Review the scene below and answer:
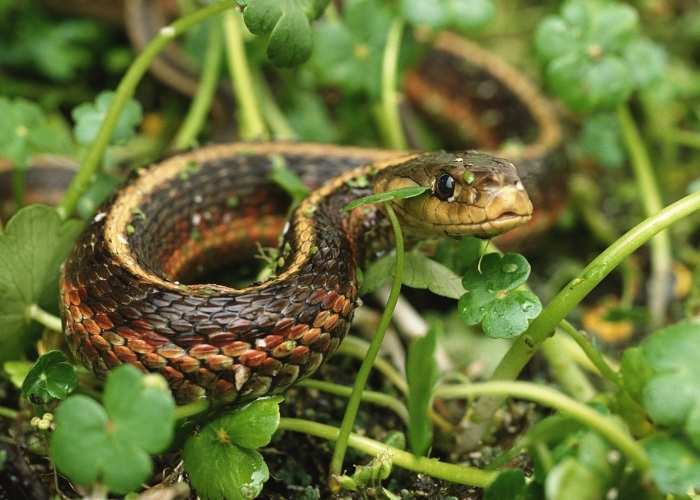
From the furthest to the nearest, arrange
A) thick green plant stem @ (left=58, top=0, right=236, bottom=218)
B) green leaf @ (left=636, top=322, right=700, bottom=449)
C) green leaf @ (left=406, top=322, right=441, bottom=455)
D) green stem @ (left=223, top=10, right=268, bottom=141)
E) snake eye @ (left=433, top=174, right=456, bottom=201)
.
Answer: green stem @ (left=223, top=10, right=268, bottom=141)
thick green plant stem @ (left=58, top=0, right=236, bottom=218)
snake eye @ (left=433, top=174, right=456, bottom=201)
green leaf @ (left=406, top=322, right=441, bottom=455)
green leaf @ (left=636, top=322, right=700, bottom=449)

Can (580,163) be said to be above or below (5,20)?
below

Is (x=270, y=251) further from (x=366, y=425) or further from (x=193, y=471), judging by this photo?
(x=193, y=471)

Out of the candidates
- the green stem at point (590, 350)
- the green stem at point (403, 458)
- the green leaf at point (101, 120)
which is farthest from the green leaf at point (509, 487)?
the green leaf at point (101, 120)

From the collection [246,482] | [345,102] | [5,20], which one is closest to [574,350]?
[246,482]

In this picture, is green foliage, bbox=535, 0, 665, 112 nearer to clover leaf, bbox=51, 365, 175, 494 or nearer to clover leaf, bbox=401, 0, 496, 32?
clover leaf, bbox=401, 0, 496, 32

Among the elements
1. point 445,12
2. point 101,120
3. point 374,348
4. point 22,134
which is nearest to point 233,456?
point 374,348

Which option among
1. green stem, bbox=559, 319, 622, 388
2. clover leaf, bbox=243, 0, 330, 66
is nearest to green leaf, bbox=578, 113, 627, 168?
green stem, bbox=559, 319, 622, 388
